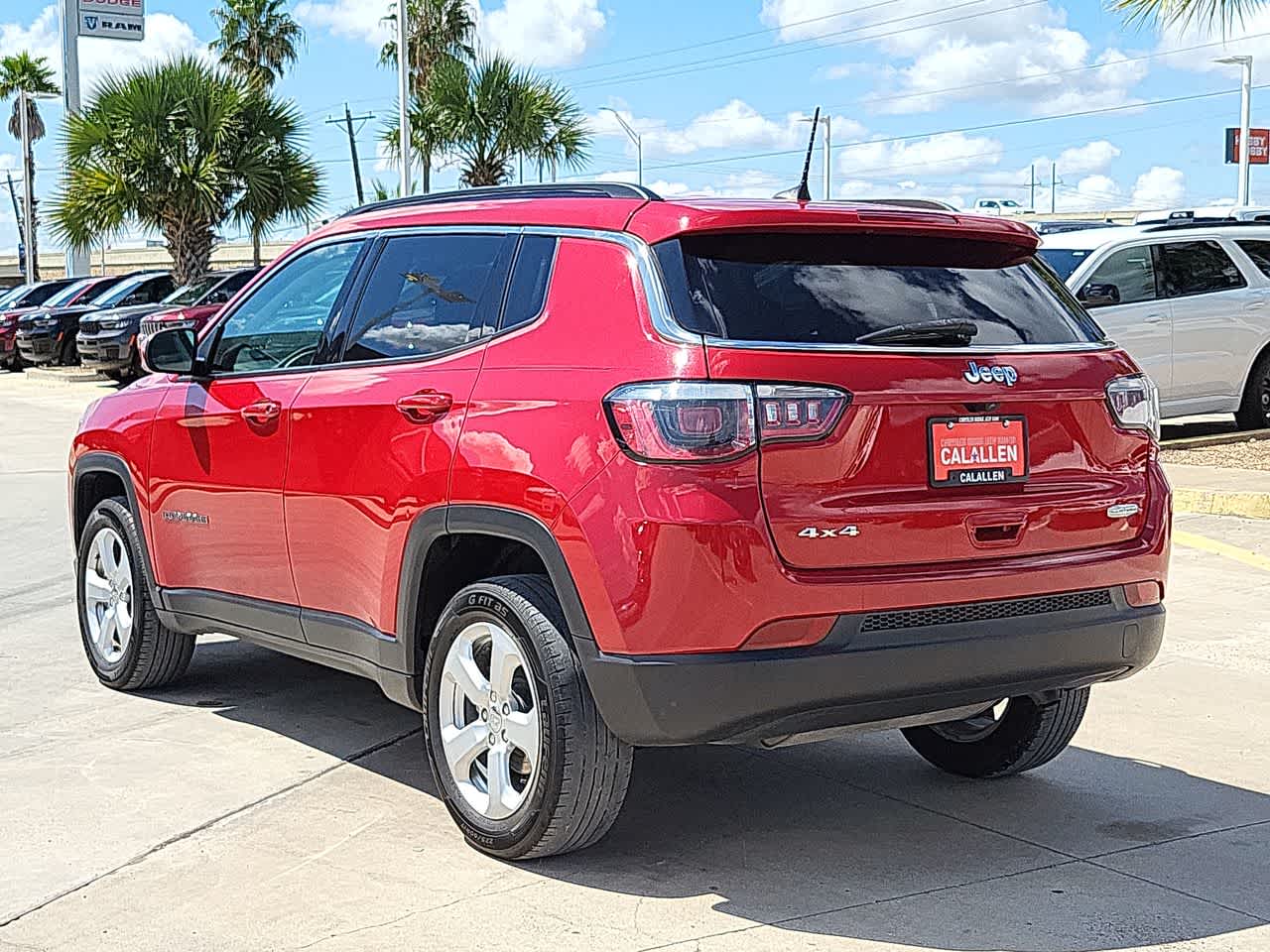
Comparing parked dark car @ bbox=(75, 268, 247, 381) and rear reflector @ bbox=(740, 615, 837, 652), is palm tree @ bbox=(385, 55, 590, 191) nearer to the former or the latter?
parked dark car @ bbox=(75, 268, 247, 381)

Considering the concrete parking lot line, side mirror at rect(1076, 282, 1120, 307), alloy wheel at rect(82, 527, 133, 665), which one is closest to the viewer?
alloy wheel at rect(82, 527, 133, 665)

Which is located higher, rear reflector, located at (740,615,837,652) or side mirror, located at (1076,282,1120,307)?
side mirror, located at (1076,282,1120,307)

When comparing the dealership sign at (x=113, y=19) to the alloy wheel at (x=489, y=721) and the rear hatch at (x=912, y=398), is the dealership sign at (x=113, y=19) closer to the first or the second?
the alloy wheel at (x=489, y=721)

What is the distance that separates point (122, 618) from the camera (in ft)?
22.5

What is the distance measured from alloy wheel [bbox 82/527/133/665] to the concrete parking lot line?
5.95 metres

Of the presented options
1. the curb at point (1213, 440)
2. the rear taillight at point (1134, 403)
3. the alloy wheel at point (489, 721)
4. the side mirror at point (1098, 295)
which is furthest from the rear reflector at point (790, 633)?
the curb at point (1213, 440)

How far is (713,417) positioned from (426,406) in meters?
1.08

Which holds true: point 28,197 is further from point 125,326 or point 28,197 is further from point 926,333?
point 926,333

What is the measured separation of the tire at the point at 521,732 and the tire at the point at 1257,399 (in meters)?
12.0

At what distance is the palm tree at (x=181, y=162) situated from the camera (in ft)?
98.9

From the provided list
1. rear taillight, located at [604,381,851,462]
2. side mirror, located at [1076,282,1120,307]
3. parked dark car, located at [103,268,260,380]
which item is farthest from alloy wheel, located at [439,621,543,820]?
parked dark car, located at [103,268,260,380]

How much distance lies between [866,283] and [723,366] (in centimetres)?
63

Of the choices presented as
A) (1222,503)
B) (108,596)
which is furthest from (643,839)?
(1222,503)

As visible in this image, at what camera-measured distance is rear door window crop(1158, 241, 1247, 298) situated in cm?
1491
